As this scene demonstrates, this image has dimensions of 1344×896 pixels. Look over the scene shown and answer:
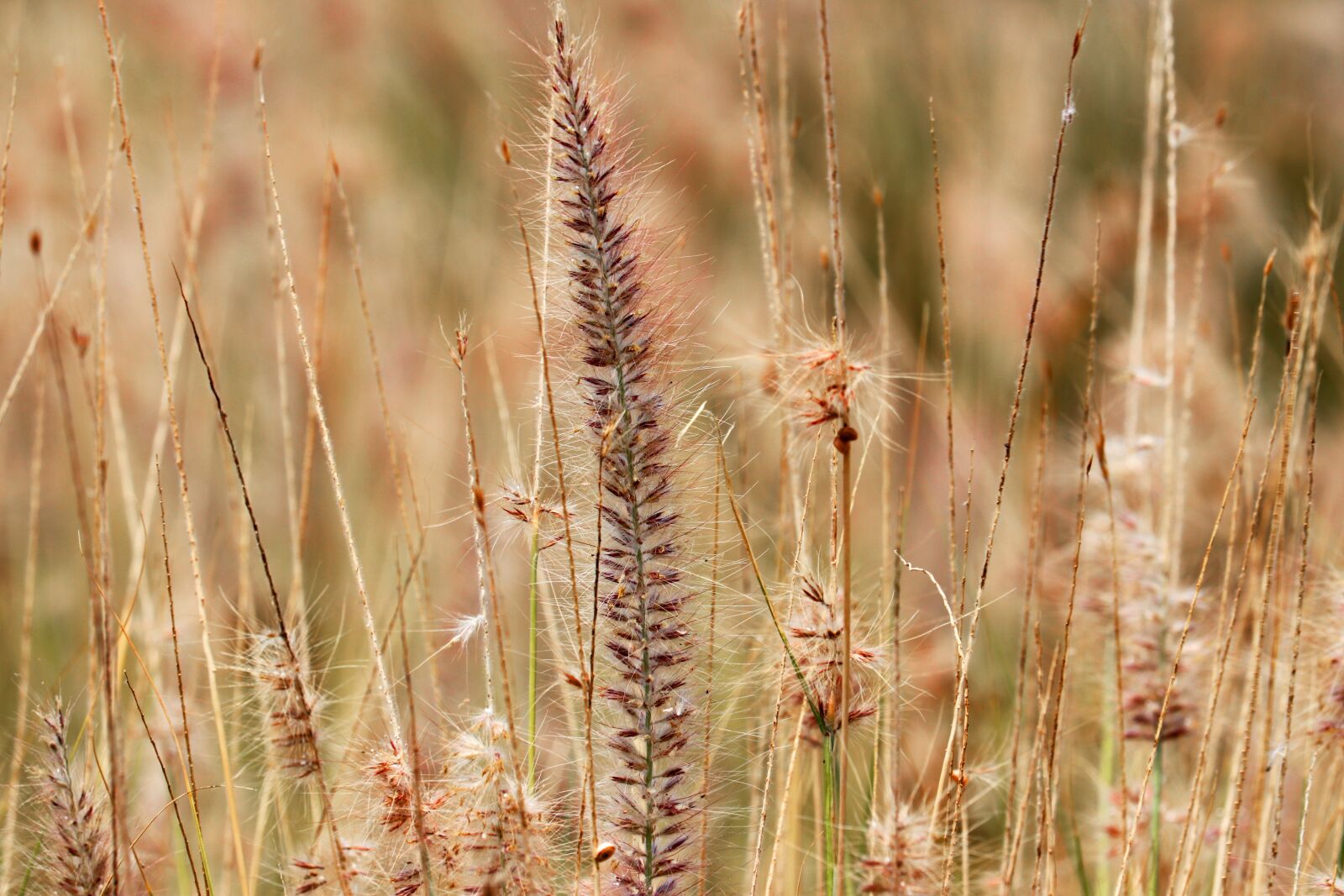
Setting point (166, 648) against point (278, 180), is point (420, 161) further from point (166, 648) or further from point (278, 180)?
point (166, 648)

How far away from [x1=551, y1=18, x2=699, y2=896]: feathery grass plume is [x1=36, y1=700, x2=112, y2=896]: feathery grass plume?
44cm

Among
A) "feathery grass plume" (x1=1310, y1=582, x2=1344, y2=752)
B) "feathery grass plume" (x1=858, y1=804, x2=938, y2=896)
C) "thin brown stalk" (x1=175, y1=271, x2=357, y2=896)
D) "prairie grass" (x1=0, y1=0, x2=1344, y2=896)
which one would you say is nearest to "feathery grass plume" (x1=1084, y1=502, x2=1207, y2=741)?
"prairie grass" (x1=0, y1=0, x2=1344, y2=896)

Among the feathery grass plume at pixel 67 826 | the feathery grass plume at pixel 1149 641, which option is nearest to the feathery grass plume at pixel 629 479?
the feathery grass plume at pixel 67 826

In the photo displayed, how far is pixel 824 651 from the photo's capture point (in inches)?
43.4

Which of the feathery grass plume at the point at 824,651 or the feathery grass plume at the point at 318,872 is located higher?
the feathery grass plume at the point at 824,651

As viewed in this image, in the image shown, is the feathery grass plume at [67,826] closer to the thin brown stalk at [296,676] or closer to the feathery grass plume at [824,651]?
the thin brown stalk at [296,676]

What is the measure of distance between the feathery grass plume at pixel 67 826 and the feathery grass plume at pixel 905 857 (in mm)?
707

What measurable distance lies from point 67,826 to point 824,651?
0.67m

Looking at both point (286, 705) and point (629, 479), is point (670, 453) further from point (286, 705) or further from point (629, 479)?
point (286, 705)

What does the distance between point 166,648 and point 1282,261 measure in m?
3.70

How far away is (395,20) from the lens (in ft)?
15.8

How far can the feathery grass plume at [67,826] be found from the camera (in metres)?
0.97

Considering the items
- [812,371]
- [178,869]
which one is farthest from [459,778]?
[178,869]

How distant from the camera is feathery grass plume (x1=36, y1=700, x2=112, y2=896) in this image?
0.97m
